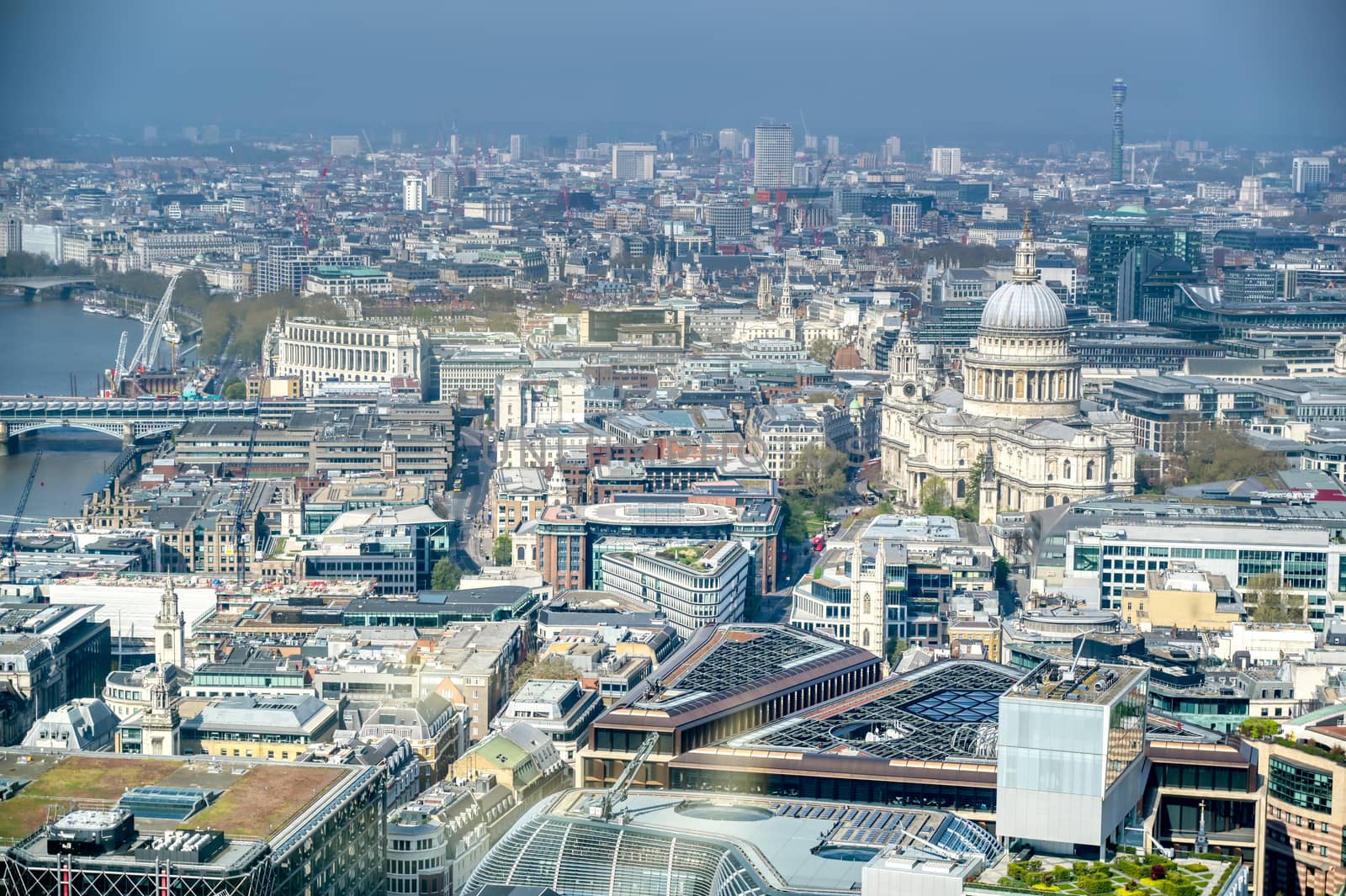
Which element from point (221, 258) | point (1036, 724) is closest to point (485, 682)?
point (1036, 724)

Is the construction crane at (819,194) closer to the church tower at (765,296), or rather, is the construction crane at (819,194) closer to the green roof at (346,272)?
the church tower at (765,296)

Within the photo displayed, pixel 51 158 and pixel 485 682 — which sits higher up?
pixel 51 158

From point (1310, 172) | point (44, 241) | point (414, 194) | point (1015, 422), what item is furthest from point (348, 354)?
point (414, 194)

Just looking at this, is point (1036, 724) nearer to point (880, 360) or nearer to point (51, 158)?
point (880, 360)

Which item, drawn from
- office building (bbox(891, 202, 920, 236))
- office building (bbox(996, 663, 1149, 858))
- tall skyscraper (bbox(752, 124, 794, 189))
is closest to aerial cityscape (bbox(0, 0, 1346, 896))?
office building (bbox(996, 663, 1149, 858))

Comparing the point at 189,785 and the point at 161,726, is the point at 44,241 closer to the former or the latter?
the point at 161,726

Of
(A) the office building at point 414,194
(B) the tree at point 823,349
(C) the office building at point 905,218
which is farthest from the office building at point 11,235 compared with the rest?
(C) the office building at point 905,218
